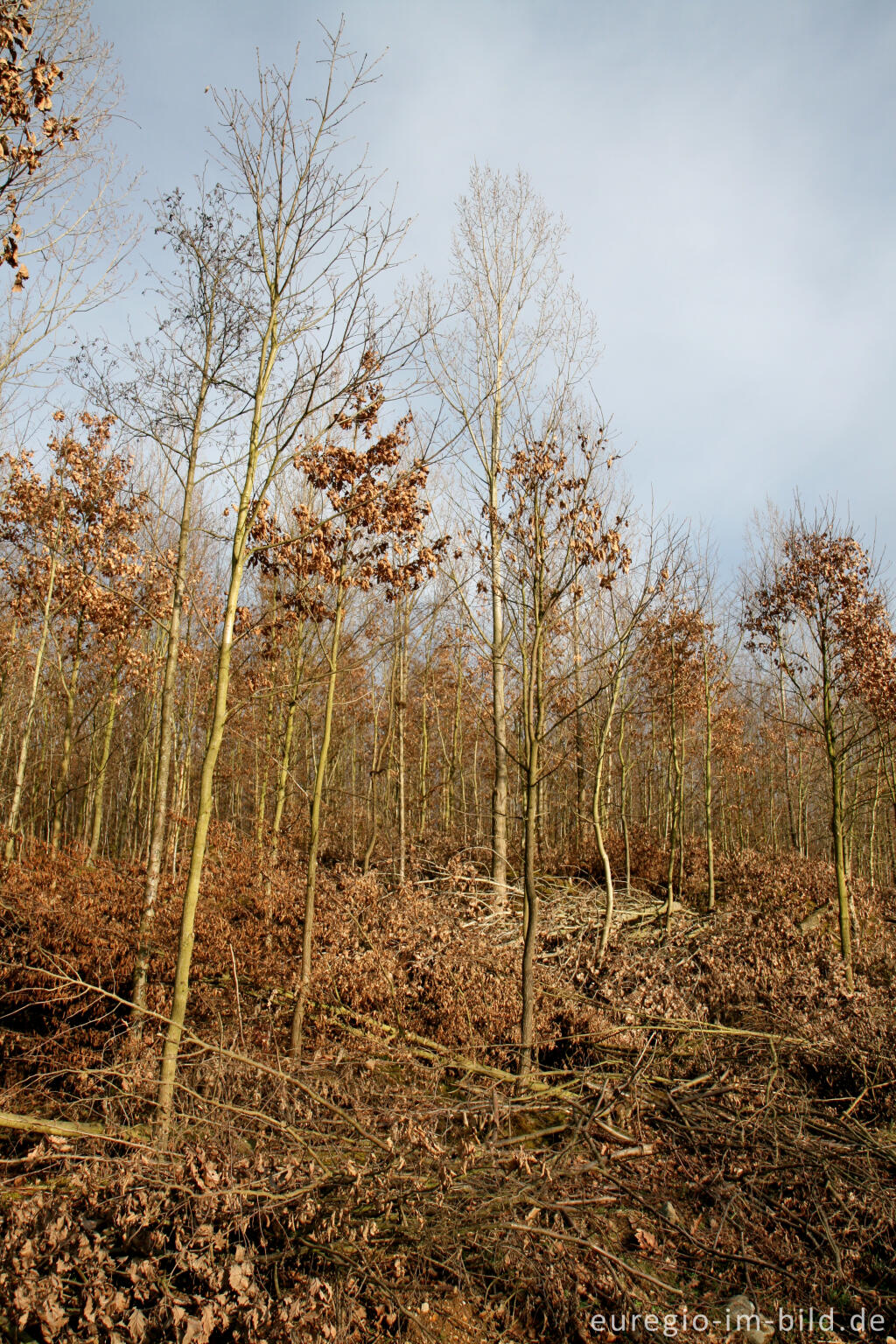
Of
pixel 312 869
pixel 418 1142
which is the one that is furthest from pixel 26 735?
pixel 418 1142

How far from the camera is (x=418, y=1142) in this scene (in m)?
3.94

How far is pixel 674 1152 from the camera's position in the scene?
4.95 metres

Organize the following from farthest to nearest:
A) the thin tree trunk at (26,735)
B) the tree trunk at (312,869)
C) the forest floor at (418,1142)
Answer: the thin tree trunk at (26,735)
the tree trunk at (312,869)
the forest floor at (418,1142)

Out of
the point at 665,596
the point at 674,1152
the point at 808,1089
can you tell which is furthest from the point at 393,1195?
the point at 665,596

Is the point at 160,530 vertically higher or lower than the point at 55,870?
higher

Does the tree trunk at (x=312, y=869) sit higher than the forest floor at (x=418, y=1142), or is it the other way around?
the tree trunk at (x=312, y=869)

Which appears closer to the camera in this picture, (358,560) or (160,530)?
(358,560)

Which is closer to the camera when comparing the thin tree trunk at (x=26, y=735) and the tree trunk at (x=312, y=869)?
the tree trunk at (x=312, y=869)

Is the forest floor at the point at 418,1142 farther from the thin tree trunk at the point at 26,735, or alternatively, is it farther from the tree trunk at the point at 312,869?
the thin tree trunk at the point at 26,735

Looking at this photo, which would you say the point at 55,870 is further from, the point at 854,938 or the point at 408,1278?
the point at 854,938

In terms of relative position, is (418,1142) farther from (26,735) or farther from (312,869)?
(26,735)

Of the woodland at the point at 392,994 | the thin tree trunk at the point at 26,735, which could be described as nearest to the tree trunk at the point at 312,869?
the woodland at the point at 392,994

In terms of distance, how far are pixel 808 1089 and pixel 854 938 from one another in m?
6.59

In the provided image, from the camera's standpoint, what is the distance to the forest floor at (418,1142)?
325cm
